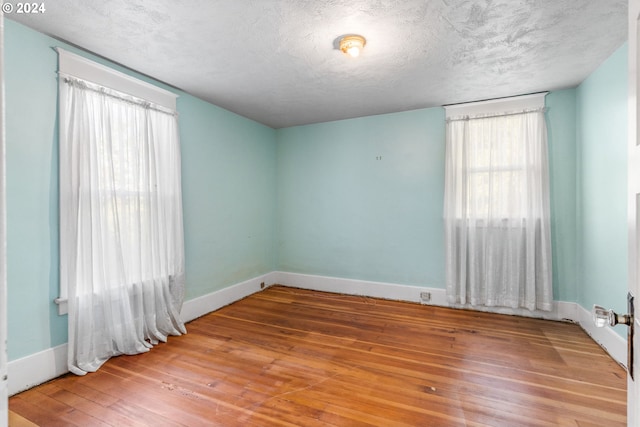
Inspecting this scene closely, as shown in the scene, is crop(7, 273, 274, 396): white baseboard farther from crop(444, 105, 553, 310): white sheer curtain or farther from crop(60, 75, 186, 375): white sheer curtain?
crop(444, 105, 553, 310): white sheer curtain

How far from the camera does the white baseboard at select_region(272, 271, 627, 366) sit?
2.60 meters

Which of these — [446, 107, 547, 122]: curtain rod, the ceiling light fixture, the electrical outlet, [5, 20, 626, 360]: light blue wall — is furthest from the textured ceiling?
the electrical outlet

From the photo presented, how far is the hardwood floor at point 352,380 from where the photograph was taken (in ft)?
6.19

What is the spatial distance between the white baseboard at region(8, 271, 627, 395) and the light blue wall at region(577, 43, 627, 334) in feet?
0.68

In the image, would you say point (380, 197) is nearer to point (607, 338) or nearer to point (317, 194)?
point (317, 194)

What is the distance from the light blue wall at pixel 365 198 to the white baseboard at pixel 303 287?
13 centimetres

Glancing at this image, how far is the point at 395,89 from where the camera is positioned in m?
3.33

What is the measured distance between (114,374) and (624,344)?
157 inches

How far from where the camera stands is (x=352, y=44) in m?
2.29

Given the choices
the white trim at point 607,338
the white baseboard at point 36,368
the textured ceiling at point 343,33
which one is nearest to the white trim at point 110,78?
the textured ceiling at point 343,33

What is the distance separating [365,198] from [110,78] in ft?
10.4

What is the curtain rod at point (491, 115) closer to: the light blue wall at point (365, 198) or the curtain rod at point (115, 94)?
the light blue wall at point (365, 198)

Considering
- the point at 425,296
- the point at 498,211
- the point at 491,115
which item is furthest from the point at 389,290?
the point at 491,115

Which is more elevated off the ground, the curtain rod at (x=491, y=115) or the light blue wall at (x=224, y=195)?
the curtain rod at (x=491, y=115)
